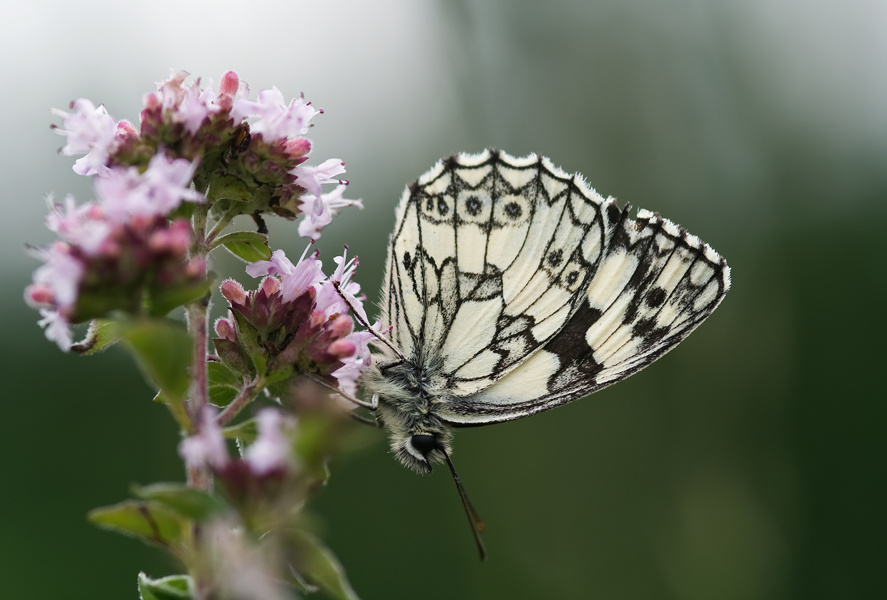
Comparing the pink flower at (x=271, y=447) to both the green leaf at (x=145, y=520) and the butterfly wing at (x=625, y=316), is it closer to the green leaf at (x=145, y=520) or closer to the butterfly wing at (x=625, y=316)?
the green leaf at (x=145, y=520)

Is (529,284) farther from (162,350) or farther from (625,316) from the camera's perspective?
(162,350)

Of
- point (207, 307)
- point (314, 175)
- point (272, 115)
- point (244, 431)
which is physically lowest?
point (244, 431)

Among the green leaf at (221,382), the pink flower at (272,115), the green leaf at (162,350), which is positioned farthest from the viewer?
the green leaf at (221,382)

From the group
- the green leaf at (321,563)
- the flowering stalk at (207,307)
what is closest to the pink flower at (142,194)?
the flowering stalk at (207,307)

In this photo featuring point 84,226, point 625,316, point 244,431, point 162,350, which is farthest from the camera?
point 625,316

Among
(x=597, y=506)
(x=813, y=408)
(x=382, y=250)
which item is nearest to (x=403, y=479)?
(x=597, y=506)

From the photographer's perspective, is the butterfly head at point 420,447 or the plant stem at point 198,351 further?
the butterfly head at point 420,447

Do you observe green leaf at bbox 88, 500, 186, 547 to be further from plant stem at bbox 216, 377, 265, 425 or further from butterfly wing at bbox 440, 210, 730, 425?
butterfly wing at bbox 440, 210, 730, 425

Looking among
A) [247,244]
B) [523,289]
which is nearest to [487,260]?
[523,289]

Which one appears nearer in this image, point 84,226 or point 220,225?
point 84,226
